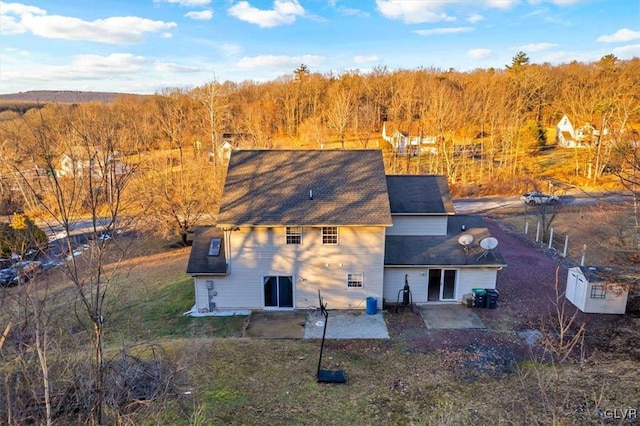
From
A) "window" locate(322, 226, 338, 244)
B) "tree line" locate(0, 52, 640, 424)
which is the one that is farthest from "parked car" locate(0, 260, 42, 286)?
"window" locate(322, 226, 338, 244)

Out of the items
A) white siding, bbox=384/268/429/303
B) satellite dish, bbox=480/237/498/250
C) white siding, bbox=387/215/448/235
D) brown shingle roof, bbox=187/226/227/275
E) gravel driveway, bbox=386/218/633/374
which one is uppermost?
white siding, bbox=387/215/448/235

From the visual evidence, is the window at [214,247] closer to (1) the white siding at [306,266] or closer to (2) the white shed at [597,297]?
(1) the white siding at [306,266]

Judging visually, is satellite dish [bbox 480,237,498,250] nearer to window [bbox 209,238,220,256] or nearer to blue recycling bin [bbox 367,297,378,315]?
blue recycling bin [bbox 367,297,378,315]

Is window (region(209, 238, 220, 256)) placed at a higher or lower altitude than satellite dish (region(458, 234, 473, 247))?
lower

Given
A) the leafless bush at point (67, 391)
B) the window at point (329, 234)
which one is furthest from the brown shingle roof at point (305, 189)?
the leafless bush at point (67, 391)

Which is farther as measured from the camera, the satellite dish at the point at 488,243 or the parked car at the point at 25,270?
the satellite dish at the point at 488,243
